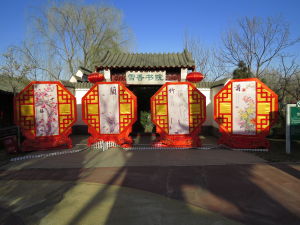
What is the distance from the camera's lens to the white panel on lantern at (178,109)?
7230 millimetres

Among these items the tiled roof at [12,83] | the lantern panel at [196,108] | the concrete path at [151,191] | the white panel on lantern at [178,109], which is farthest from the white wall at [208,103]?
the tiled roof at [12,83]

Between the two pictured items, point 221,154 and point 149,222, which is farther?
point 221,154

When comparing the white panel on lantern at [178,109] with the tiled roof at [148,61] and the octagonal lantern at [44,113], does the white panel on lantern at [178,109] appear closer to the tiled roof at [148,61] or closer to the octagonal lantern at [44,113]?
the tiled roof at [148,61]

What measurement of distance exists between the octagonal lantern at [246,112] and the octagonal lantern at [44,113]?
533 centimetres

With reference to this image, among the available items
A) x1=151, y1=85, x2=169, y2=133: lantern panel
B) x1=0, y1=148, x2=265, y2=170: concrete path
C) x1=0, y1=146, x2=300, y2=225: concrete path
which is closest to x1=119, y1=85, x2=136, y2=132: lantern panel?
x1=151, y1=85, x2=169, y2=133: lantern panel

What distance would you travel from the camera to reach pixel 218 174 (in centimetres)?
466

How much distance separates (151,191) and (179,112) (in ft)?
12.7

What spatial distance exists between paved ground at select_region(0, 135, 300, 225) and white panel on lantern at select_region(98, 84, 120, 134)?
1610 millimetres

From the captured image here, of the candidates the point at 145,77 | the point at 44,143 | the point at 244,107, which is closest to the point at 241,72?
the point at 244,107

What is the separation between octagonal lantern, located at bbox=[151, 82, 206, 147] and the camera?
7.20 meters

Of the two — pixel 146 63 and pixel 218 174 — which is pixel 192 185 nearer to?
pixel 218 174

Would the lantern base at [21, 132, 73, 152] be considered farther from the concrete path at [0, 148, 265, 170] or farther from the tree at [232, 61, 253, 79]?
the tree at [232, 61, 253, 79]

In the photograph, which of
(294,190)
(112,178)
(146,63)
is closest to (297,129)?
(294,190)

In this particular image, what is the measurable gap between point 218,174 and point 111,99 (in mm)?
4389
